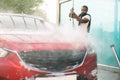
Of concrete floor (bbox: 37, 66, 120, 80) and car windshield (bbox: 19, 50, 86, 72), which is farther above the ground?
car windshield (bbox: 19, 50, 86, 72)

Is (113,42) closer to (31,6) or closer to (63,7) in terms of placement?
(63,7)

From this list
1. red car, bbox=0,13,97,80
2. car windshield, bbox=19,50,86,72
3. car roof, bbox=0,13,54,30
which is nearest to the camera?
red car, bbox=0,13,97,80

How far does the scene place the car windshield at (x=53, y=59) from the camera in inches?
213

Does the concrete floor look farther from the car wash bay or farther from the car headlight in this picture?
the car headlight

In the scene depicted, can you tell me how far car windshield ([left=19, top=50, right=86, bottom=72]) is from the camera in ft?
17.7

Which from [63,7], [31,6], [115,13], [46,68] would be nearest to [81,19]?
[115,13]

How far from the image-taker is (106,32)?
10.4 meters

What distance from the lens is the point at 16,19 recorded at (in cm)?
688

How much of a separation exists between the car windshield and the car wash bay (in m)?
3.24

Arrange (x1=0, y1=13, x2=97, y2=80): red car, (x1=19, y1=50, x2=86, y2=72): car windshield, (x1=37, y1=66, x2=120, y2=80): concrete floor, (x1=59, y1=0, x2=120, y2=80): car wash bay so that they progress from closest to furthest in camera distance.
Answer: (x1=0, y1=13, x2=97, y2=80): red car < (x1=19, y1=50, x2=86, y2=72): car windshield < (x1=37, y1=66, x2=120, y2=80): concrete floor < (x1=59, y1=0, x2=120, y2=80): car wash bay

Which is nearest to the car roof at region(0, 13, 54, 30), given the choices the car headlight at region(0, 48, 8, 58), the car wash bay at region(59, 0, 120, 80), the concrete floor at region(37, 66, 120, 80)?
the car headlight at region(0, 48, 8, 58)

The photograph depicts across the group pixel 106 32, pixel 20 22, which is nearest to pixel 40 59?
pixel 20 22

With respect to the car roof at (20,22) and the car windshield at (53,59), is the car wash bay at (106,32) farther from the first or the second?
the car windshield at (53,59)

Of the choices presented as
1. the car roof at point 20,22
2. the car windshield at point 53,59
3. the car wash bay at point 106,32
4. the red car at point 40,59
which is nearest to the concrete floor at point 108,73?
the car wash bay at point 106,32
